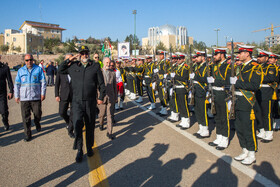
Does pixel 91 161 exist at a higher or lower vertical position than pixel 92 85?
lower

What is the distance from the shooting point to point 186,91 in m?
7.27

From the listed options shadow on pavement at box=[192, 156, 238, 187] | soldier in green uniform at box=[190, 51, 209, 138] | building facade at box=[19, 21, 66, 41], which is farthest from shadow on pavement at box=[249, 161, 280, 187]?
building facade at box=[19, 21, 66, 41]

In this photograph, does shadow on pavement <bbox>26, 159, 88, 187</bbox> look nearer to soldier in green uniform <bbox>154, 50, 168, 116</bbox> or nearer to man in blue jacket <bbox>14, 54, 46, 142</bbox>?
man in blue jacket <bbox>14, 54, 46, 142</bbox>

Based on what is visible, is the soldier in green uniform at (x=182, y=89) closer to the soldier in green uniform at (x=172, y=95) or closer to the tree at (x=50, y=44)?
the soldier in green uniform at (x=172, y=95)

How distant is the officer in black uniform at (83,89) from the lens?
4.77 metres

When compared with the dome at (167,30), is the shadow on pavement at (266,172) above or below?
below

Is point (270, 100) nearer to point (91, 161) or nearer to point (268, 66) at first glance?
point (268, 66)

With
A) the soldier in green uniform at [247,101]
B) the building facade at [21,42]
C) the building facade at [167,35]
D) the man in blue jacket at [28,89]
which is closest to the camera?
the soldier in green uniform at [247,101]

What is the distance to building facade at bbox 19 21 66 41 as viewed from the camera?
10119 cm

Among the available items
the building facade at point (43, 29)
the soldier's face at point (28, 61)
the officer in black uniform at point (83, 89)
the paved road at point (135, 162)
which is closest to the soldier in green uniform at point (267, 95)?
the paved road at point (135, 162)

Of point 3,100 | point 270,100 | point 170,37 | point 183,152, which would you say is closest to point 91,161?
point 183,152

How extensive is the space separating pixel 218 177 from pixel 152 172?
3.39 ft

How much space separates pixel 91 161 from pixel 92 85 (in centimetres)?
142

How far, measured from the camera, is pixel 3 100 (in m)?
6.95
